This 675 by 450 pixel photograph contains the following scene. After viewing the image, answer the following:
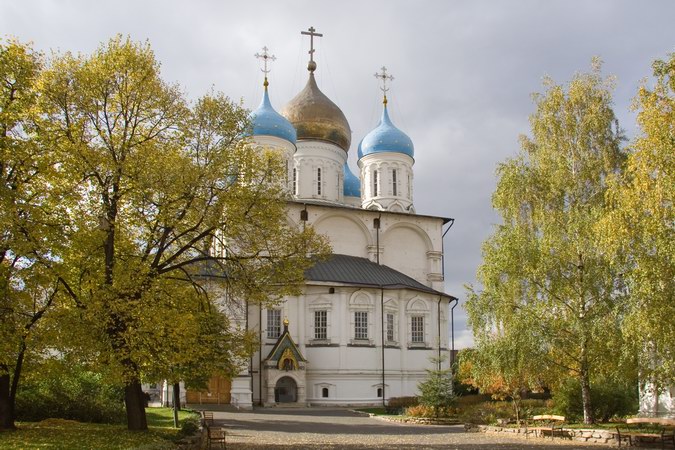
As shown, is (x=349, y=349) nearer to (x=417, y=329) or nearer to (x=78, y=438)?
(x=417, y=329)

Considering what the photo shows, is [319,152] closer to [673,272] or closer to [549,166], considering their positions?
[549,166]

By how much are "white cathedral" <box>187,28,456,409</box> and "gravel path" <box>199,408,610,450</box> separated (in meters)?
5.94

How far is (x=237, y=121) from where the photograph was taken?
17.4 meters

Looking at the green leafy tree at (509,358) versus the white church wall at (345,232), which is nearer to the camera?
the green leafy tree at (509,358)

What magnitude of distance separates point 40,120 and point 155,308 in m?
4.88

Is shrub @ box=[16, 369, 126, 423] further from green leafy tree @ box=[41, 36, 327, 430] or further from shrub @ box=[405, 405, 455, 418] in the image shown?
shrub @ box=[405, 405, 455, 418]

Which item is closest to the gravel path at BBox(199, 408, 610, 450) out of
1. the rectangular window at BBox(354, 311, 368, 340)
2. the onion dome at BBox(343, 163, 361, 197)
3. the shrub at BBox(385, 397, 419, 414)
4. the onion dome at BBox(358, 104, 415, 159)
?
the shrub at BBox(385, 397, 419, 414)

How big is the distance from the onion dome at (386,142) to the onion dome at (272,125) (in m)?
5.61

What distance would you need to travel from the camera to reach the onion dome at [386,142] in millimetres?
43531

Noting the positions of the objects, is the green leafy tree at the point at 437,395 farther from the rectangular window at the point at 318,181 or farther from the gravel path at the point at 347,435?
the rectangular window at the point at 318,181

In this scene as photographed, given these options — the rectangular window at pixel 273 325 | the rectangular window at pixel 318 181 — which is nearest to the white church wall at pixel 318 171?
the rectangular window at pixel 318 181

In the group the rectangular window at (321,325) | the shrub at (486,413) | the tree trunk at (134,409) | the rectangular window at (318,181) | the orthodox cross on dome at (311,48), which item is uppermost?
the orthodox cross on dome at (311,48)

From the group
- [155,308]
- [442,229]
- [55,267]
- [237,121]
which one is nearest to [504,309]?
[237,121]

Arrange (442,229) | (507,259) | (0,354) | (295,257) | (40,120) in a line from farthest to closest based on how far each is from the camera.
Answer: (442,229) → (507,259) → (295,257) → (40,120) → (0,354)
